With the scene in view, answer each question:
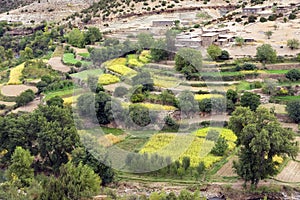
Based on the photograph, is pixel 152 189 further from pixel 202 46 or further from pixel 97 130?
pixel 202 46

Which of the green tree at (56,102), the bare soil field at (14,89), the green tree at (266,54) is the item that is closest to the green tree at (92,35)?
the bare soil field at (14,89)

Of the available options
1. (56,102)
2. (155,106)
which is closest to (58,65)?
(56,102)

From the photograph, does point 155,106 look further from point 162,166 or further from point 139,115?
point 162,166

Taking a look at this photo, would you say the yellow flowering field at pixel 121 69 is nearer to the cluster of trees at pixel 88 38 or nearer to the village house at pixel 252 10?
the cluster of trees at pixel 88 38

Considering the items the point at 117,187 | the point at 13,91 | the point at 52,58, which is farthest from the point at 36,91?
the point at 117,187

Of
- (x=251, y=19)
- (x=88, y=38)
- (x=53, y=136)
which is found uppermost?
(x=251, y=19)

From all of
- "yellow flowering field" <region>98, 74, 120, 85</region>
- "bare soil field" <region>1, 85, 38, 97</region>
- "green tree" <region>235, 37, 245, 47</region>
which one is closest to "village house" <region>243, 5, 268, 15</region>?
"green tree" <region>235, 37, 245, 47</region>
